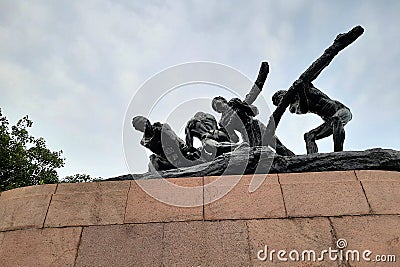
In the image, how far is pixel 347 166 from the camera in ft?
13.3

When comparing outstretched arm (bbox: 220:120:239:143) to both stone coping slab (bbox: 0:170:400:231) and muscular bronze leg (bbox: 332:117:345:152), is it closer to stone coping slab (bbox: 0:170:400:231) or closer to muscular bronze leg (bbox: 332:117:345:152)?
muscular bronze leg (bbox: 332:117:345:152)

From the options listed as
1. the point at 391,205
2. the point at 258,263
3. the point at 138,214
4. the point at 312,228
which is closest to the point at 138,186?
the point at 138,214

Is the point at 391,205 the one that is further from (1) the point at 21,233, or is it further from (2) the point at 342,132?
(1) the point at 21,233

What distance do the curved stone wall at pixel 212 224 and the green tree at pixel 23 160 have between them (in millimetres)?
10031

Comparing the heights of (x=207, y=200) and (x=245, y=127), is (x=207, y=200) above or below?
below

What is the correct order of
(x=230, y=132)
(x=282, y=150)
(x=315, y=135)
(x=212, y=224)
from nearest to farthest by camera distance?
(x=212, y=224), (x=282, y=150), (x=230, y=132), (x=315, y=135)

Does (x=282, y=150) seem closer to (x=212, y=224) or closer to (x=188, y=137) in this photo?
(x=188, y=137)

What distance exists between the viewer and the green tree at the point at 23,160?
44.1 ft

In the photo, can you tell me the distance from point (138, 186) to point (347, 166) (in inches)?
89.4

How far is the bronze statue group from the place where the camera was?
16.9 feet

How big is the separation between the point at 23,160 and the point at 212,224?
40.3 feet

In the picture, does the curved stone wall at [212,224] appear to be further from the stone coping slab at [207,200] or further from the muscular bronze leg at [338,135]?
the muscular bronze leg at [338,135]

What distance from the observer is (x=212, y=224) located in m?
3.41

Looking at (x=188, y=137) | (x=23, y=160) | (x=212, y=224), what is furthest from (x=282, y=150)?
(x=23, y=160)
